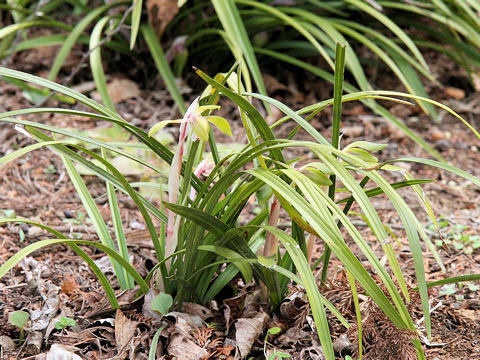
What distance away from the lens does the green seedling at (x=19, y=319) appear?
1305 millimetres

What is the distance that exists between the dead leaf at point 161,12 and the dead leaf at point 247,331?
1.88 m

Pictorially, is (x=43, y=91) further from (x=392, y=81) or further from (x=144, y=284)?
(x=392, y=81)

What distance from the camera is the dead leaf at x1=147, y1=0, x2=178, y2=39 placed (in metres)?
2.74

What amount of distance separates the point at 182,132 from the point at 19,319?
59 centimetres

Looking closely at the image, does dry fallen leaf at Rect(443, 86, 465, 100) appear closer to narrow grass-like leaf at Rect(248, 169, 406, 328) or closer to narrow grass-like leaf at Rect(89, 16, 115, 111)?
narrow grass-like leaf at Rect(89, 16, 115, 111)

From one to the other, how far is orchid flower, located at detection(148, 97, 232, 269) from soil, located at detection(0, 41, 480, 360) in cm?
22

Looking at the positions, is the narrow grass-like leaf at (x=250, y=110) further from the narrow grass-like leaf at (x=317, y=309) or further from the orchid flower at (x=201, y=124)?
the narrow grass-like leaf at (x=317, y=309)

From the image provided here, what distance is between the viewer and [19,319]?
4.31ft

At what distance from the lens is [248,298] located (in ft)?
4.44

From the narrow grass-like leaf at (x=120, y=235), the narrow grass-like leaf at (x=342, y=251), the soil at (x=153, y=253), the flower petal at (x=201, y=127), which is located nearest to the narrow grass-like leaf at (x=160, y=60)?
the soil at (x=153, y=253)

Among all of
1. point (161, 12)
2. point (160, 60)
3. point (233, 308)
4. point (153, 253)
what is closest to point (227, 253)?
point (233, 308)

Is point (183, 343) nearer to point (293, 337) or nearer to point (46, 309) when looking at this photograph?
point (293, 337)

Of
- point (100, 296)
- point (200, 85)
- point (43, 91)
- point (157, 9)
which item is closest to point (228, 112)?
point (200, 85)

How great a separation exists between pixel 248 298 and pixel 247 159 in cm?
38
